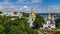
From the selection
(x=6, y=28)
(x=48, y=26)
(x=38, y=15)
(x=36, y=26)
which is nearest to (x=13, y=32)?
(x=6, y=28)

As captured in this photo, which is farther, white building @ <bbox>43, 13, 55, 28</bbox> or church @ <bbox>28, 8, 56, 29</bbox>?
white building @ <bbox>43, 13, 55, 28</bbox>

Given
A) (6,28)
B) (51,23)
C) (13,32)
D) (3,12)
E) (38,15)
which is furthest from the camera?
(3,12)

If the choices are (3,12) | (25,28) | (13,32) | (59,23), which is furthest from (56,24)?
(13,32)

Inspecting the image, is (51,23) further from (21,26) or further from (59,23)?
(21,26)

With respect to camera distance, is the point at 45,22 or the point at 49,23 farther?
the point at 45,22

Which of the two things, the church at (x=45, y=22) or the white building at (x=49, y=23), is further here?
the white building at (x=49, y=23)

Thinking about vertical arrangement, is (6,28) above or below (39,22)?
above

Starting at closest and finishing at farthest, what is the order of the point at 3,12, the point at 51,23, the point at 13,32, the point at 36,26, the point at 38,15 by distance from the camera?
the point at 13,32
the point at 36,26
the point at 51,23
the point at 38,15
the point at 3,12

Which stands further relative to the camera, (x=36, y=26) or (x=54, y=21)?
(x=54, y=21)

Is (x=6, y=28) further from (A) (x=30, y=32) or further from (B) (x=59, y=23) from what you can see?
(B) (x=59, y=23)
